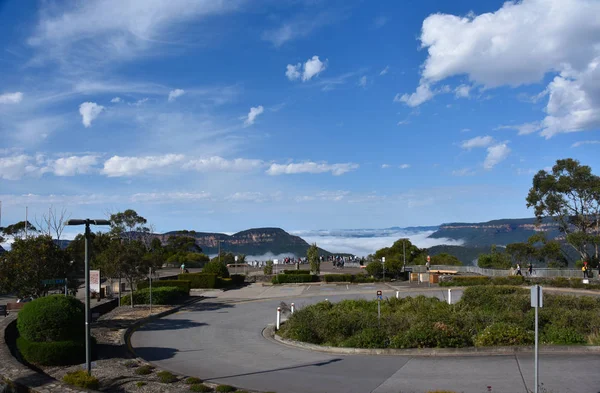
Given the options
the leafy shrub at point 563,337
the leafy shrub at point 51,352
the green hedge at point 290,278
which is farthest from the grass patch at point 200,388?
the green hedge at point 290,278

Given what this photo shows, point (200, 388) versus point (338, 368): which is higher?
point (200, 388)

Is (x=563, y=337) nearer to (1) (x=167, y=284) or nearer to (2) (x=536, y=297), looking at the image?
Result: (2) (x=536, y=297)

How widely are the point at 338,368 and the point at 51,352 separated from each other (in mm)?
7920

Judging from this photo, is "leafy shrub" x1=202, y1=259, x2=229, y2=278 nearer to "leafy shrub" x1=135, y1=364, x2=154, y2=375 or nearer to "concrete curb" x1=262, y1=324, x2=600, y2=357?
"concrete curb" x1=262, y1=324, x2=600, y2=357

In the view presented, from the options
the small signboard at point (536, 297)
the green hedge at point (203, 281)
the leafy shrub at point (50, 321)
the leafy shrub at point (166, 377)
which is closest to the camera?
the small signboard at point (536, 297)

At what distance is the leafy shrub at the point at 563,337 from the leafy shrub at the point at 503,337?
50 cm

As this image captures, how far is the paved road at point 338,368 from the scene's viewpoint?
1177 cm

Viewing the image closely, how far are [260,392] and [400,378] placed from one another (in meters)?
3.57

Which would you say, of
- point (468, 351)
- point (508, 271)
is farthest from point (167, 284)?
point (508, 271)

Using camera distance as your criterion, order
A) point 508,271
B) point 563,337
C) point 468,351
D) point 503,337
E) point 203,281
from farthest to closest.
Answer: point 508,271 → point 203,281 → point 563,337 → point 503,337 → point 468,351

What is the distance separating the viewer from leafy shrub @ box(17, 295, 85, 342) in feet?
48.0

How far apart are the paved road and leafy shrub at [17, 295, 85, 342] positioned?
246 cm

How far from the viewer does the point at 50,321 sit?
14695 mm

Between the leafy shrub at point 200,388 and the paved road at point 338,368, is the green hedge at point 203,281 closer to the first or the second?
the paved road at point 338,368
